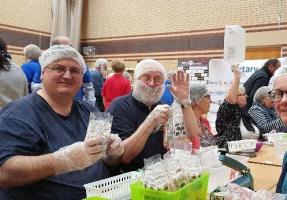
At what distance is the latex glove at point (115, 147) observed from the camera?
6.28 feet

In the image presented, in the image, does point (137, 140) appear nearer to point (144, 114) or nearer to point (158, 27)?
point (144, 114)

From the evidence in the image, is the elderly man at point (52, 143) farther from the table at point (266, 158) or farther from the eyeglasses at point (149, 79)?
Result: the table at point (266, 158)

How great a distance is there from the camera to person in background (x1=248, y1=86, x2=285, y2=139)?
425cm

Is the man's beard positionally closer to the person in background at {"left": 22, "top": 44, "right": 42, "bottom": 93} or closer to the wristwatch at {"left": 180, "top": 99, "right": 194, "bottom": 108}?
the wristwatch at {"left": 180, "top": 99, "right": 194, "bottom": 108}

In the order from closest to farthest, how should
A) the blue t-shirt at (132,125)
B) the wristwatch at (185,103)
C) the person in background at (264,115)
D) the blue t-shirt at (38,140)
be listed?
the blue t-shirt at (38,140)
the blue t-shirt at (132,125)
the wristwatch at (185,103)
the person in background at (264,115)

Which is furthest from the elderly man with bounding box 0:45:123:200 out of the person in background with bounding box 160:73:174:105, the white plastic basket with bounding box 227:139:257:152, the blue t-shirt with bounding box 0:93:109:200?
the white plastic basket with bounding box 227:139:257:152

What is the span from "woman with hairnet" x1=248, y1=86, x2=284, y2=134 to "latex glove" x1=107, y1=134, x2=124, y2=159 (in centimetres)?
264

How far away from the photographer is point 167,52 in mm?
9234

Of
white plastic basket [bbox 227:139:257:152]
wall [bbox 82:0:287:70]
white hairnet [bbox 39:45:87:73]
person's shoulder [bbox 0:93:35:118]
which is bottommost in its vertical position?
white plastic basket [bbox 227:139:257:152]

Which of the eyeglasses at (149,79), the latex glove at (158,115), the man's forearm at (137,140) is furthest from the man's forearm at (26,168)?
the eyeglasses at (149,79)

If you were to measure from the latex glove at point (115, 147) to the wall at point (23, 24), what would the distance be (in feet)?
26.6

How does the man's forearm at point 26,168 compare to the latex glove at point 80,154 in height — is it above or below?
below

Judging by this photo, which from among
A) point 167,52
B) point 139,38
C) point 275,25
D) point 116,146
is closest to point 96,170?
point 116,146

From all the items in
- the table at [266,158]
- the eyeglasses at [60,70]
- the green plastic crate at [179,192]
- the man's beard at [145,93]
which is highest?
the eyeglasses at [60,70]
